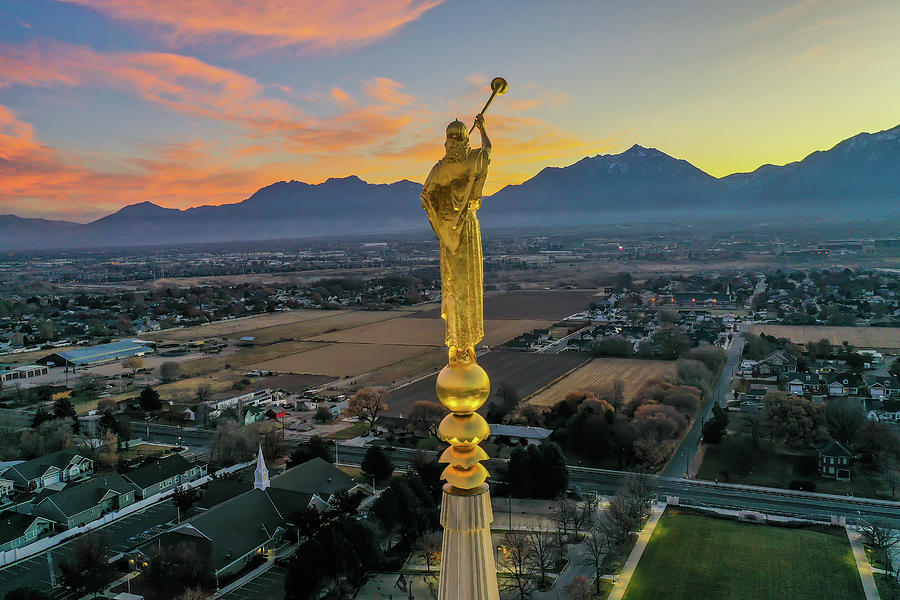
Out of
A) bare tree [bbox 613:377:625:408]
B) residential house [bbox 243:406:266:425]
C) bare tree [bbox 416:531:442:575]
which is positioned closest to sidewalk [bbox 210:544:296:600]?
bare tree [bbox 416:531:442:575]

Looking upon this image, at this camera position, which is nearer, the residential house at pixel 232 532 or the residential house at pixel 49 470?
the residential house at pixel 232 532

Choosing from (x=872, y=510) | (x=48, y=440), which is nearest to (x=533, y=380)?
(x=872, y=510)

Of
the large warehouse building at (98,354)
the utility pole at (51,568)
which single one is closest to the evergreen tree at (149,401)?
the utility pole at (51,568)

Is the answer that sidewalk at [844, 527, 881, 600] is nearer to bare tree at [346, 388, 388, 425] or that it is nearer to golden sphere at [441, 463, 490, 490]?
golden sphere at [441, 463, 490, 490]

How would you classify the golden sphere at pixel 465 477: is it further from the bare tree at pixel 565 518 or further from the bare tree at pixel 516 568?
the bare tree at pixel 565 518

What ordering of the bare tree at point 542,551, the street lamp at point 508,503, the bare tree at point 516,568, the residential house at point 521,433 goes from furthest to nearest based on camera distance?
the residential house at point 521,433, the street lamp at point 508,503, the bare tree at point 542,551, the bare tree at point 516,568

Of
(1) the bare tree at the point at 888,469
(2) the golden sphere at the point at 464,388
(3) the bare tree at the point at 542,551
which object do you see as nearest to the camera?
(2) the golden sphere at the point at 464,388

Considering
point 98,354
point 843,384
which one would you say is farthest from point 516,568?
point 98,354
